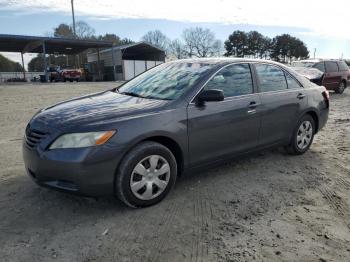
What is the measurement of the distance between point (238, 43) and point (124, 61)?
3685 cm

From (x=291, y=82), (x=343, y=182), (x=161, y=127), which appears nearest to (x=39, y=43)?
(x=291, y=82)

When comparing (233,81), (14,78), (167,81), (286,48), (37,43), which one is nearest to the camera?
(167,81)

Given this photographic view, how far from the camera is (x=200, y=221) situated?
11.7ft

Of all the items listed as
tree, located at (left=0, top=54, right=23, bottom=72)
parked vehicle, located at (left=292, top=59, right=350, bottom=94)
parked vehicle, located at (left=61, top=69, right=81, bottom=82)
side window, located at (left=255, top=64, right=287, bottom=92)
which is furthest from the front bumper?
tree, located at (left=0, top=54, right=23, bottom=72)

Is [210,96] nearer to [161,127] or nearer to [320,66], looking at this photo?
[161,127]

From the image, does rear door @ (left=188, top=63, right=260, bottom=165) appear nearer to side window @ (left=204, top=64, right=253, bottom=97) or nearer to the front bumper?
side window @ (left=204, top=64, right=253, bottom=97)

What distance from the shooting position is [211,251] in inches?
120

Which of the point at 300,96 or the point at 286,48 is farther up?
the point at 286,48

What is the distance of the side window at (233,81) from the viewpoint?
4453mm

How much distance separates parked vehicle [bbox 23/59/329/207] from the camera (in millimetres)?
3436

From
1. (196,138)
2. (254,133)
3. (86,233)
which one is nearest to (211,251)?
(86,233)

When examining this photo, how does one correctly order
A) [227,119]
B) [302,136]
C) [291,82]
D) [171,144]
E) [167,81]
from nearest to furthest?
[171,144], [227,119], [167,81], [291,82], [302,136]

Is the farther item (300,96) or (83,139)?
(300,96)

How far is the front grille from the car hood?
6 cm
